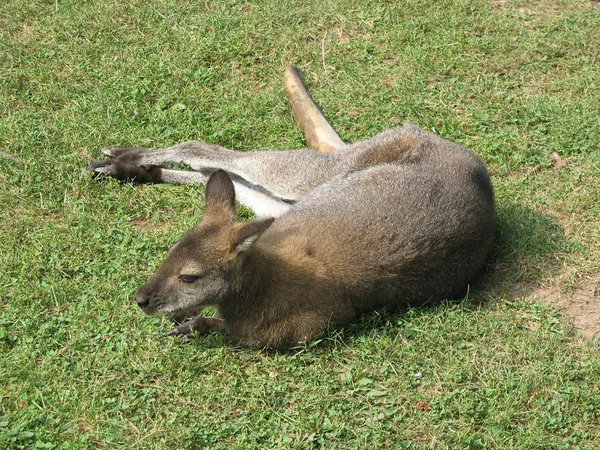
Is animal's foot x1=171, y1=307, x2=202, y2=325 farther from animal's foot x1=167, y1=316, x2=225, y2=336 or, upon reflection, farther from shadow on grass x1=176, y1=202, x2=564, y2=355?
shadow on grass x1=176, y1=202, x2=564, y2=355

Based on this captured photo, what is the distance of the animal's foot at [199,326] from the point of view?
551 centimetres

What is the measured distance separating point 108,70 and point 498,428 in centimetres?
520

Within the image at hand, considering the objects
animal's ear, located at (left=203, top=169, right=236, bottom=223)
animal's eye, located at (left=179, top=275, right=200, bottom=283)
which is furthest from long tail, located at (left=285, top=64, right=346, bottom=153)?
animal's eye, located at (left=179, top=275, right=200, bottom=283)

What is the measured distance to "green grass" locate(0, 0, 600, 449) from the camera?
16.2 feet

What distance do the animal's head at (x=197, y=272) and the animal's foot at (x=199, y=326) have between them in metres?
0.28

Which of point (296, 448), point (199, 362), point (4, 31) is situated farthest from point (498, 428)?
point (4, 31)

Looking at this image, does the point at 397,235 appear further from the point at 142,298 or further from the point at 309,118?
the point at 309,118

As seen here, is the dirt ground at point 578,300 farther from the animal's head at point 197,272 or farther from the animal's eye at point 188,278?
the animal's eye at point 188,278

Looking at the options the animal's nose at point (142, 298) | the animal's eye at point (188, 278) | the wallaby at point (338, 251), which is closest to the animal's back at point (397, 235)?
the wallaby at point (338, 251)

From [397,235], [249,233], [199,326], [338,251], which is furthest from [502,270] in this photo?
[199,326]

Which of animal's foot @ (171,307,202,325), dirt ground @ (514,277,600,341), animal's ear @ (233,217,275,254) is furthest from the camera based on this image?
dirt ground @ (514,277,600,341)

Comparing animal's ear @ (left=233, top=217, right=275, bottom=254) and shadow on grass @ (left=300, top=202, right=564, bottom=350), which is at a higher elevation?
animal's ear @ (left=233, top=217, right=275, bottom=254)

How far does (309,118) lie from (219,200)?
2.19 meters

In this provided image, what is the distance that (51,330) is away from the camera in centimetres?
546
